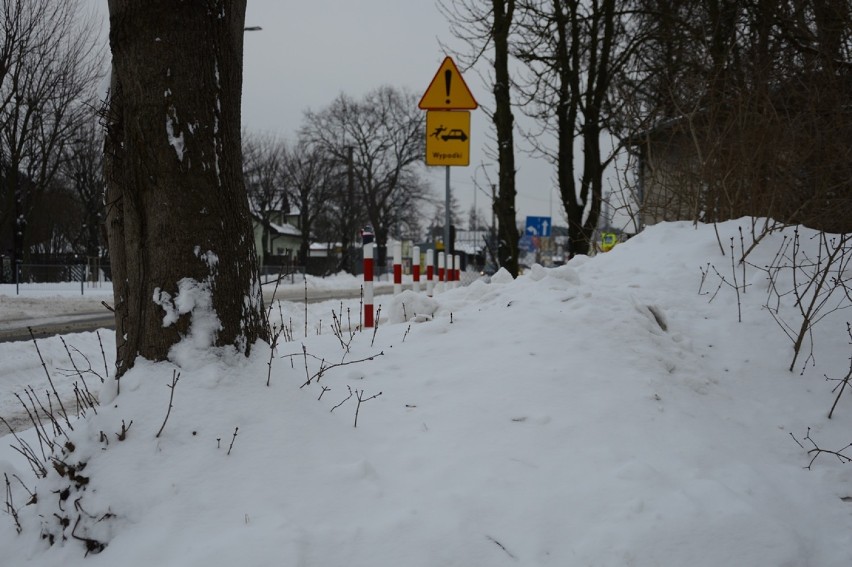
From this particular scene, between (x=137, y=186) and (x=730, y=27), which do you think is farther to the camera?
(x=730, y=27)

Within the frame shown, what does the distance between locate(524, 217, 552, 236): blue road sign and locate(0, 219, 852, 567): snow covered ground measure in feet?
56.7

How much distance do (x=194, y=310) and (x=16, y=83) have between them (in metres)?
19.6

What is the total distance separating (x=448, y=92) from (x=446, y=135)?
53 cm

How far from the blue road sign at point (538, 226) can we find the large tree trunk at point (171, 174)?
18903 millimetres

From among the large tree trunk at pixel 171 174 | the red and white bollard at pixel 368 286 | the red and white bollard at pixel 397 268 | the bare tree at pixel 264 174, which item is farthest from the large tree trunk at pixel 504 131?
the bare tree at pixel 264 174

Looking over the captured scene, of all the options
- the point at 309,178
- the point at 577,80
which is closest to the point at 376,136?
the point at 309,178

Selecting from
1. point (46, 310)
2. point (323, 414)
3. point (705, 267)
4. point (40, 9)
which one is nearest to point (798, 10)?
point (705, 267)

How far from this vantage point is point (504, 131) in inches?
395

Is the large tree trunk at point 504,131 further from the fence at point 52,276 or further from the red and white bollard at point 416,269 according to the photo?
the fence at point 52,276

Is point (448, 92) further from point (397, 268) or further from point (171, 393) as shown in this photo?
point (171, 393)

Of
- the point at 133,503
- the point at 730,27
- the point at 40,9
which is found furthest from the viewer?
the point at 40,9

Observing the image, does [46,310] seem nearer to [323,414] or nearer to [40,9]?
[40,9]

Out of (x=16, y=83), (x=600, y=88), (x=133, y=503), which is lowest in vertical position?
(x=133, y=503)

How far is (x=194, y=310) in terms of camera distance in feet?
9.17
